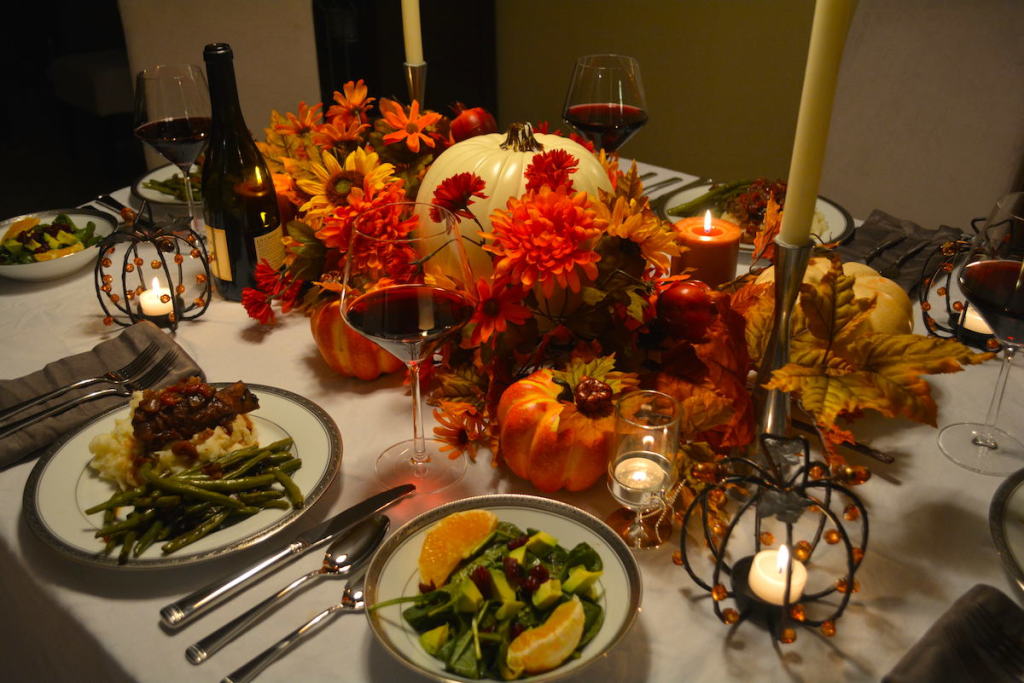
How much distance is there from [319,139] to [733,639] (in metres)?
0.96

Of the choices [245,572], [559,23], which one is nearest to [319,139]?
[245,572]

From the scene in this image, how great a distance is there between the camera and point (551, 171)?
2.97ft

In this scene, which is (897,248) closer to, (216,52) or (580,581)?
(580,581)

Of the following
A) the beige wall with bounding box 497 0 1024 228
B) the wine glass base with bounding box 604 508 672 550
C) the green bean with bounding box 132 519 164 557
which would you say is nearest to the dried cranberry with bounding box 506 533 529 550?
the wine glass base with bounding box 604 508 672 550

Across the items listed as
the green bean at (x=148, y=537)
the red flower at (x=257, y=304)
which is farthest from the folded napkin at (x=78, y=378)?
the green bean at (x=148, y=537)

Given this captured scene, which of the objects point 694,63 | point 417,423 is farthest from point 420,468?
point 694,63

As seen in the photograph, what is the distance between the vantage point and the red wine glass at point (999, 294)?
79 centimetres

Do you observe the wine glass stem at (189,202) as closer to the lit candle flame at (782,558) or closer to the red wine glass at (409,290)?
the red wine glass at (409,290)

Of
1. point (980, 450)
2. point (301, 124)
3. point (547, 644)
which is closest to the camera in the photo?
point (547, 644)

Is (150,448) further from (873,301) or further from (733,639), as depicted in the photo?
(873,301)

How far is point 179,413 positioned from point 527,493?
0.36 metres

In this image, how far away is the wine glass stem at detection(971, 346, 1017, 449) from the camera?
0.87 metres

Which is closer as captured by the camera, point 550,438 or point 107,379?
point 550,438

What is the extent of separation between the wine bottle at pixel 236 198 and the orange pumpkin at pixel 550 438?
0.56m
